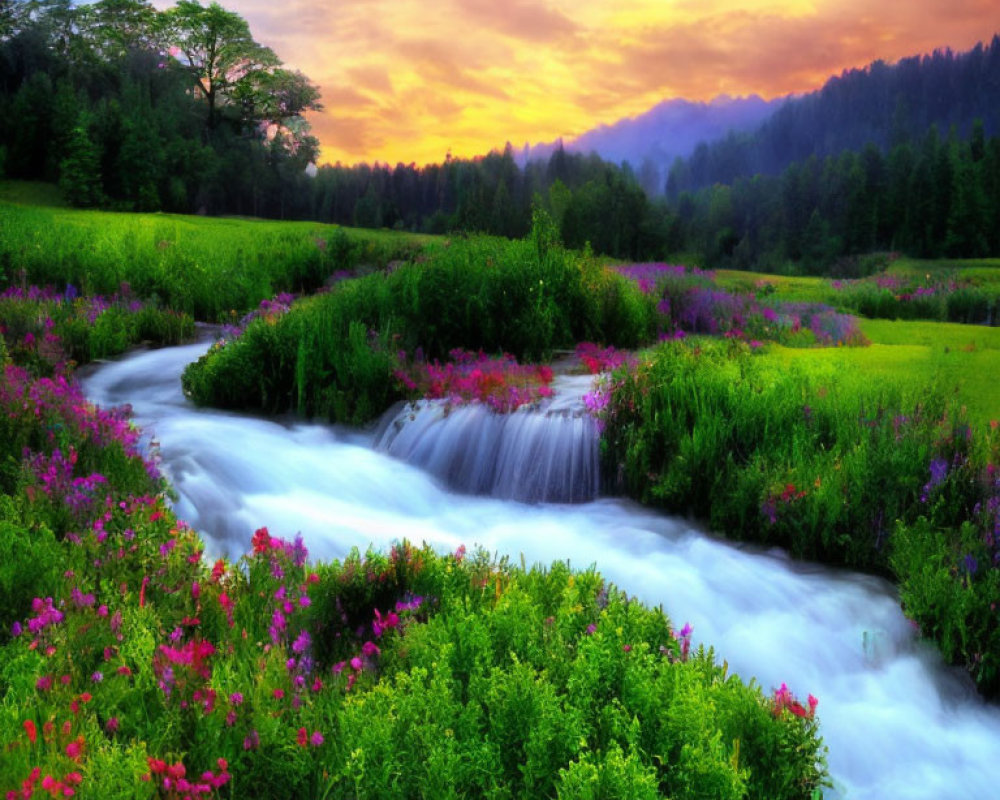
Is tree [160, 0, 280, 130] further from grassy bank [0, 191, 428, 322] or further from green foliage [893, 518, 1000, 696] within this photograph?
green foliage [893, 518, 1000, 696]

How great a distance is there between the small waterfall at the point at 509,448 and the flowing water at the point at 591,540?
0.06ft

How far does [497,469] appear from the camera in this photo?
28.0 feet

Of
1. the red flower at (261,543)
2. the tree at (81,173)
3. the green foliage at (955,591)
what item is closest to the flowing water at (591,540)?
the green foliage at (955,591)

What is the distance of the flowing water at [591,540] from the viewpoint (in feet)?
15.3

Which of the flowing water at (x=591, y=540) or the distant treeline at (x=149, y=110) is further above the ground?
the distant treeline at (x=149, y=110)

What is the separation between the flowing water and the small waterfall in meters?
0.02

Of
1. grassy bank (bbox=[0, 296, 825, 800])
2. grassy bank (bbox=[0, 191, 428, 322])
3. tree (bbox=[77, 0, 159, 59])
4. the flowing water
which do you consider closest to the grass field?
the flowing water

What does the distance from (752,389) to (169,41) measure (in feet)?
279

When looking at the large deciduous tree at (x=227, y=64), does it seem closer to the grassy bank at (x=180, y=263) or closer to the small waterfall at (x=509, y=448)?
the grassy bank at (x=180, y=263)

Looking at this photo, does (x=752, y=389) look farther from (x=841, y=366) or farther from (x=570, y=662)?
(x=570, y=662)

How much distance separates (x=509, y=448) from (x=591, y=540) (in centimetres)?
196

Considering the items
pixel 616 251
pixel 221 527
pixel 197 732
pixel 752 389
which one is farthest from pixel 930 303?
pixel 616 251

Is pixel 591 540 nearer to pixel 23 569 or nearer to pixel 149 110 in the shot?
pixel 23 569

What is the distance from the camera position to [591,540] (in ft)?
22.9
